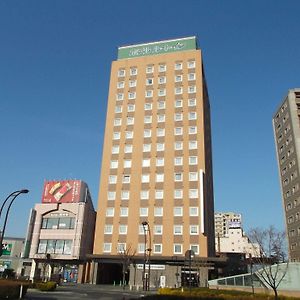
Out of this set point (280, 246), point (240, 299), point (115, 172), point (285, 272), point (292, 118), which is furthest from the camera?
point (292, 118)

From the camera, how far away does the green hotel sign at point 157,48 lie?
81500mm

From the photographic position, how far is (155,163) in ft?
232

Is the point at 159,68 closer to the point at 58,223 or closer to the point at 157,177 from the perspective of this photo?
the point at 157,177

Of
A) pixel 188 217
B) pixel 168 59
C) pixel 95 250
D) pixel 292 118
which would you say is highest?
pixel 168 59

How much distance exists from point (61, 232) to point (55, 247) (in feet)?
10.8

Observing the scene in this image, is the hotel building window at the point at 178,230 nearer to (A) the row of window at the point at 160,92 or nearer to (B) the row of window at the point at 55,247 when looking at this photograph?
(B) the row of window at the point at 55,247

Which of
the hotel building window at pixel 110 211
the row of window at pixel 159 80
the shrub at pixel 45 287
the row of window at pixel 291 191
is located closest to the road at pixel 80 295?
the shrub at pixel 45 287

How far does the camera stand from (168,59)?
80.5 meters

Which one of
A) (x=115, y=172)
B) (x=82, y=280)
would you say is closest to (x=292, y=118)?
(x=115, y=172)

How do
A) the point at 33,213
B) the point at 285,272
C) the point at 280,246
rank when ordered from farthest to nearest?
the point at 33,213 → the point at 280,246 → the point at 285,272

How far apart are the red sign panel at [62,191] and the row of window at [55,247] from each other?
29.2 feet

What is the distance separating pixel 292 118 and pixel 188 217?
42.4 m

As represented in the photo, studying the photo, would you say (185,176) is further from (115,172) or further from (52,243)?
(52,243)

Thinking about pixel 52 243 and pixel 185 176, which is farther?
pixel 52 243
